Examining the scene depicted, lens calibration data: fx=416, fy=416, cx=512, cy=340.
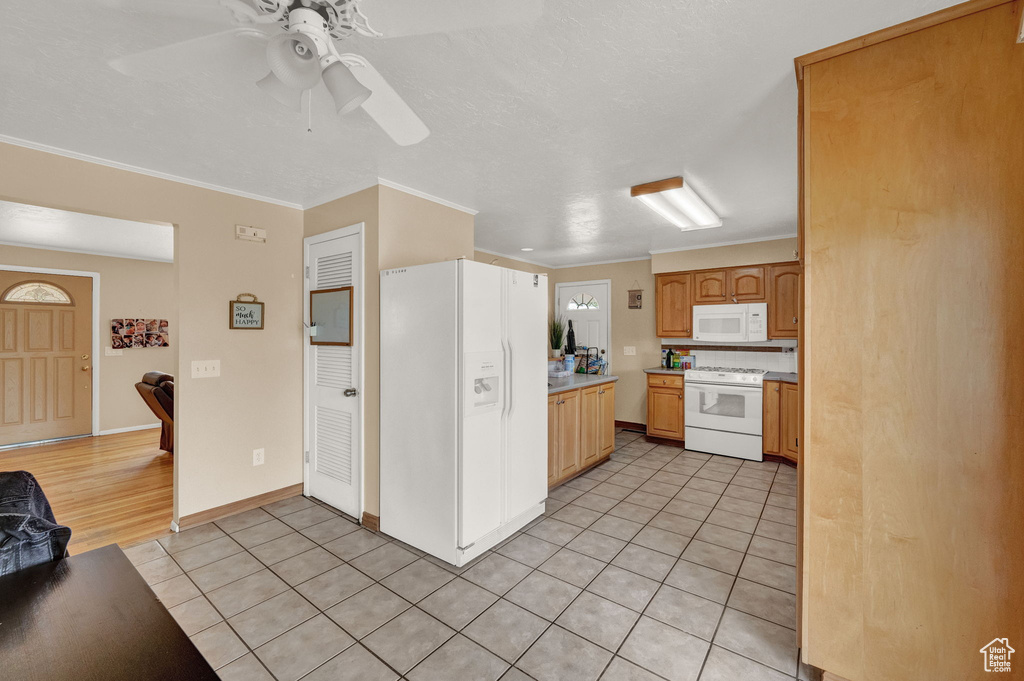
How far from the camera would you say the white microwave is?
4.73 metres

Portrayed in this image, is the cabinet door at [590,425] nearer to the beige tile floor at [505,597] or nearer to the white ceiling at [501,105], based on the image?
the beige tile floor at [505,597]

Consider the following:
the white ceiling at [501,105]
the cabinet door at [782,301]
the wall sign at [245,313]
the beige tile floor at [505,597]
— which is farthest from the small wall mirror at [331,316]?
the cabinet door at [782,301]

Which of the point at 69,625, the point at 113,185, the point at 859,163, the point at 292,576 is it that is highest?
the point at 113,185

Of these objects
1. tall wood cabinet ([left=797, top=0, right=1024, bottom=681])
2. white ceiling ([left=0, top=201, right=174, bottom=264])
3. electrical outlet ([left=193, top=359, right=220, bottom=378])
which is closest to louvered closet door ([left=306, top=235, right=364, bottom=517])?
electrical outlet ([left=193, top=359, right=220, bottom=378])

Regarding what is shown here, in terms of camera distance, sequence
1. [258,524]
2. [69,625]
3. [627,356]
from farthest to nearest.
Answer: [627,356] → [258,524] → [69,625]

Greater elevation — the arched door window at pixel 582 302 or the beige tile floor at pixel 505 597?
the arched door window at pixel 582 302

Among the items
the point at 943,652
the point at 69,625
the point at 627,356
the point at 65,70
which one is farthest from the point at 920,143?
the point at 627,356

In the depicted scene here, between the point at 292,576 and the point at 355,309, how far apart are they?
1.69 m

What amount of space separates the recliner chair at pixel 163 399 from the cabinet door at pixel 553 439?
3.88m

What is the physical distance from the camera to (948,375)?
1390 mm

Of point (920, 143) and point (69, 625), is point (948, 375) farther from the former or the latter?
point (69, 625)

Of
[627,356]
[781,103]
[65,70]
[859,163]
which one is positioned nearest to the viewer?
[859,163]

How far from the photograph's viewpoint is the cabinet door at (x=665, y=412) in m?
5.06

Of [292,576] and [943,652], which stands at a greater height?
[943,652]
